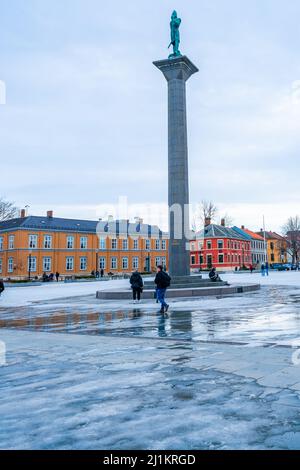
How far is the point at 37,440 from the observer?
11.7ft

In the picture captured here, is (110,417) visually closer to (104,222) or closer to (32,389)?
(32,389)

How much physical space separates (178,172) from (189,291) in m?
8.10

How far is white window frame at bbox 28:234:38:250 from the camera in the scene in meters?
62.8

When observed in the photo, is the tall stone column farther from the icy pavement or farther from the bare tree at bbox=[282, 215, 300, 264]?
the bare tree at bbox=[282, 215, 300, 264]

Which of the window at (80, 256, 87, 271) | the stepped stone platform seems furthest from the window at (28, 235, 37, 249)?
the stepped stone platform

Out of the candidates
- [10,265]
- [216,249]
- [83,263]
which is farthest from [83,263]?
[216,249]

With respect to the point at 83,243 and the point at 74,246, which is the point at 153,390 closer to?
the point at 74,246

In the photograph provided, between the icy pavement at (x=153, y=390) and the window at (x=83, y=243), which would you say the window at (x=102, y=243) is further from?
the icy pavement at (x=153, y=390)

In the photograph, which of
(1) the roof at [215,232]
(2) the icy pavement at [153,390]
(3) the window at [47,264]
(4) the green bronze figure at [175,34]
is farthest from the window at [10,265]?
(2) the icy pavement at [153,390]

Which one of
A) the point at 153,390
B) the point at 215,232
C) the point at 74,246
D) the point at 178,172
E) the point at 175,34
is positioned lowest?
the point at 153,390

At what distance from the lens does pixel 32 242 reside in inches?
2490

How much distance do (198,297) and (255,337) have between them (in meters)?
12.6

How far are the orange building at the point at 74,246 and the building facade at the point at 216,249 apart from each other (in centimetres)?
755
